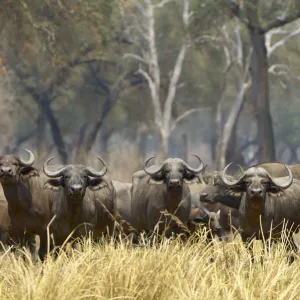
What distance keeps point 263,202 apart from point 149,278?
3.90 m

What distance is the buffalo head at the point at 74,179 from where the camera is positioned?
Result: 13.0m

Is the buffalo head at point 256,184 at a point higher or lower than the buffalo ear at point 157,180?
higher

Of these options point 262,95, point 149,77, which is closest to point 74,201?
point 262,95

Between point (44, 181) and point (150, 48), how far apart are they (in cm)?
3342

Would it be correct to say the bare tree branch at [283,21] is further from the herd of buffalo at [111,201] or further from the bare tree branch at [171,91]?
the herd of buffalo at [111,201]

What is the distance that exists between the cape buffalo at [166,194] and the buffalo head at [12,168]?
185 cm

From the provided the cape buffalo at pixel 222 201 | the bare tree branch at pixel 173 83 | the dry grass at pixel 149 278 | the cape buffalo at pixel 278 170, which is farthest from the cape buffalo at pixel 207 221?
the bare tree branch at pixel 173 83

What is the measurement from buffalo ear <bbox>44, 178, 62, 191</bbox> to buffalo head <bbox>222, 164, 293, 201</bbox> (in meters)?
2.07

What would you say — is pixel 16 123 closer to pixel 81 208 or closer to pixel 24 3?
pixel 24 3

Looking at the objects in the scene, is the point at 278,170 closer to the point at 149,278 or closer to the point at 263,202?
the point at 263,202

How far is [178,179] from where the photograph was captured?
1437 cm

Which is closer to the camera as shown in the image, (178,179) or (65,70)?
(178,179)

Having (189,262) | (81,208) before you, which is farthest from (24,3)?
(189,262)

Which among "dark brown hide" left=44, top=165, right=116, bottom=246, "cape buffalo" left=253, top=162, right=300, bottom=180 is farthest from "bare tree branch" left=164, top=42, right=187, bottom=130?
"dark brown hide" left=44, top=165, right=116, bottom=246
